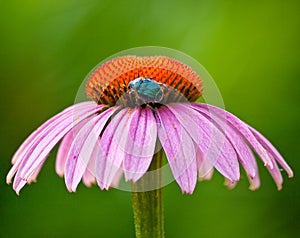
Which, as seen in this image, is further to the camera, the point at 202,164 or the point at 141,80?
the point at 202,164

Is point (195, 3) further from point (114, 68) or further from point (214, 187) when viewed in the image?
point (114, 68)

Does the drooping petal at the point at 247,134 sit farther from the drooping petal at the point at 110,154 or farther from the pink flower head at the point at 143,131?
the drooping petal at the point at 110,154

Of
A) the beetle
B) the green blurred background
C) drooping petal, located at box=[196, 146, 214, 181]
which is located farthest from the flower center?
the green blurred background

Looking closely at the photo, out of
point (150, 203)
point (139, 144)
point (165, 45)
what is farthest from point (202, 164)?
point (165, 45)

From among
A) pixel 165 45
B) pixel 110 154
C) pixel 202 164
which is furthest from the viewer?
pixel 165 45

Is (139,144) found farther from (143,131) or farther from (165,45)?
(165,45)

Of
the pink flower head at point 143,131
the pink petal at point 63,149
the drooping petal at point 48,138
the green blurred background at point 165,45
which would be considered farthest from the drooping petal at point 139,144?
the green blurred background at point 165,45
